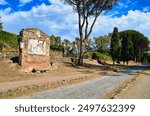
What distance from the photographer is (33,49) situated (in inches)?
1267

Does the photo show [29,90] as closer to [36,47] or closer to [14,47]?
[36,47]

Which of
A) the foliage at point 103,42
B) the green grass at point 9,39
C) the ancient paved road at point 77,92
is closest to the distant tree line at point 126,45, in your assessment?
the foliage at point 103,42

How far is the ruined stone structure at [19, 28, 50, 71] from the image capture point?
31078mm

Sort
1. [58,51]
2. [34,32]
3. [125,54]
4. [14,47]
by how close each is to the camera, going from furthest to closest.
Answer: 1. [125,54]
2. [58,51]
3. [14,47]
4. [34,32]

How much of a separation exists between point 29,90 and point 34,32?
13866mm

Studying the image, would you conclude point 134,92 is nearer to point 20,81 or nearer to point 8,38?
point 20,81

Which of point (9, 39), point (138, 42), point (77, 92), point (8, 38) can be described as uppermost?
point (138, 42)

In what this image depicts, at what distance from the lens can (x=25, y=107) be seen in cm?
1108

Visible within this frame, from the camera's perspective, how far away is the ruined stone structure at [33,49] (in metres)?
31.1

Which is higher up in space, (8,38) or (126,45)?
(126,45)

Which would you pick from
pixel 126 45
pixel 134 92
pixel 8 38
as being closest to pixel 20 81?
pixel 134 92

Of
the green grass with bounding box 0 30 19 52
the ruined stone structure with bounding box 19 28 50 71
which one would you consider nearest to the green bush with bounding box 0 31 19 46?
the green grass with bounding box 0 30 19 52

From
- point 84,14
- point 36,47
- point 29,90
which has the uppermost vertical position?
point 84,14

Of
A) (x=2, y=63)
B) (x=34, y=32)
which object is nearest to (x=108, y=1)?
(x=34, y=32)
